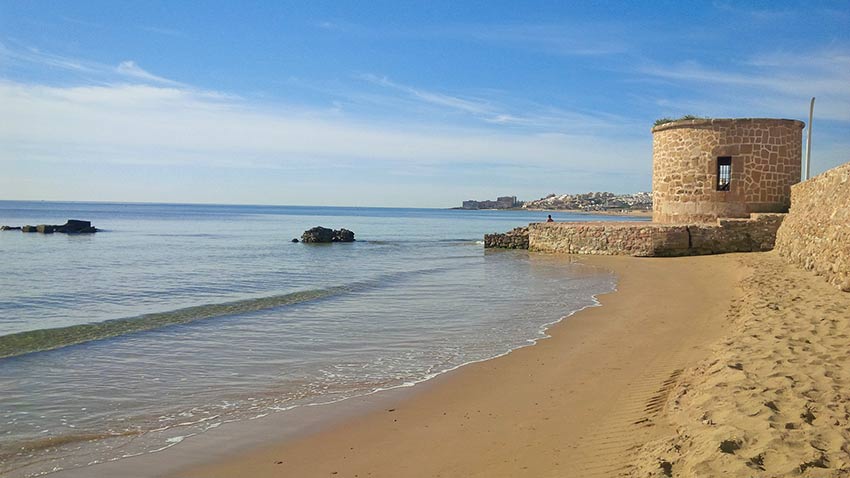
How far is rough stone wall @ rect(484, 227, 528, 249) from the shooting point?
29719 millimetres

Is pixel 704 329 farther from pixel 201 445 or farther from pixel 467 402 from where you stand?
pixel 201 445

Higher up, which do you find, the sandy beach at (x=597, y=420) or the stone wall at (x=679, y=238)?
the stone wall at (x=679, y=238)

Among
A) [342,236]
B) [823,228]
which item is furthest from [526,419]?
[342,236]

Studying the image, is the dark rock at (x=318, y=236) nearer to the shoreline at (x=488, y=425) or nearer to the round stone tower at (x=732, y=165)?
the round stone tower at (x=732, y=165)

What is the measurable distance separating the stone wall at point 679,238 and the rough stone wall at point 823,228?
2.34m

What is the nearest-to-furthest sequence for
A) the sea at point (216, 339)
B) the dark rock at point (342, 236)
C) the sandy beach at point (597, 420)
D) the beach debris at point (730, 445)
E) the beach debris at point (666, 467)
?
the beach debris at point (666, 467) → the beach debris at point (730, 445) → the sandy beach at point (597, 420) → the sea at point (216, 339) → the dark rock at point (342, 236)

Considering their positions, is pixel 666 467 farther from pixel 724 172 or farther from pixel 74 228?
pixel 74 228

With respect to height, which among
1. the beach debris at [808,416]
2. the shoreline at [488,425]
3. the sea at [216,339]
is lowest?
the sea at [216,339]

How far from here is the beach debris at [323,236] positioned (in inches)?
1476

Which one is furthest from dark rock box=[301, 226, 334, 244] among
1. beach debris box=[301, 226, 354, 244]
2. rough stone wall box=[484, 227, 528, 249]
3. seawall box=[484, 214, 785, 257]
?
seawall box=[484, 214, 785, 257]

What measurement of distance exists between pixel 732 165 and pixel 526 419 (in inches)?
721

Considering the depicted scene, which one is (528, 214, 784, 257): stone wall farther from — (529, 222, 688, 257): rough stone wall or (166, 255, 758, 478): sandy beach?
(166, 255, 758, 478): sandy beach

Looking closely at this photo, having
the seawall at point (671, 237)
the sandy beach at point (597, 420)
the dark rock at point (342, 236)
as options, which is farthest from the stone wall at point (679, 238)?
the dark rock at point (342, 236)

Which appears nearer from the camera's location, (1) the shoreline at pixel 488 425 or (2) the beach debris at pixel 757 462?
(2) the beach debris at pixel 757 462
